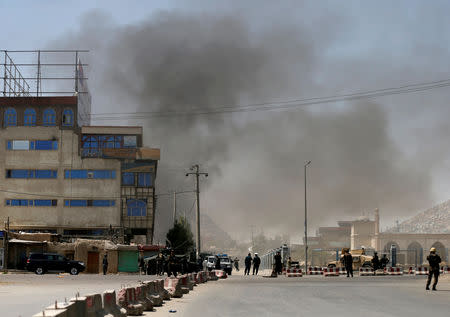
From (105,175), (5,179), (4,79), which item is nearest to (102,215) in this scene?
(105,175)

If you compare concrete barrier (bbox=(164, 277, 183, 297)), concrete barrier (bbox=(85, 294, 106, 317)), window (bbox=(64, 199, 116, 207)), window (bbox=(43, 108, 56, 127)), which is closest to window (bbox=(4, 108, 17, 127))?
window (bbox=(43, 108, 56, 127))

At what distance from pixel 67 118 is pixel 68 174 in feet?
25.8

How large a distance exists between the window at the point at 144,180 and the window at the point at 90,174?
11.6ft

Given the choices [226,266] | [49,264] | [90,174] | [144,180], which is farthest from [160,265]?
[90,174]

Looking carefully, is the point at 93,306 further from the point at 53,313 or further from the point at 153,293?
the point at 153,293

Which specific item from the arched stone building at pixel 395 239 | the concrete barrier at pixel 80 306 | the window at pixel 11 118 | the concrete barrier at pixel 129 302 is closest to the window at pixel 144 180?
the window at pixel 11 118

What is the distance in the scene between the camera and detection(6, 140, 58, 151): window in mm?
95812

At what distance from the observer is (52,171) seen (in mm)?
95438

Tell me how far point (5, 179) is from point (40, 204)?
5.97 meters

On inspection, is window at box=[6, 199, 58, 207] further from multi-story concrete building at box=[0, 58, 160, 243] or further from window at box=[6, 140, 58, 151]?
window at box=[6, 140, 58, 151]

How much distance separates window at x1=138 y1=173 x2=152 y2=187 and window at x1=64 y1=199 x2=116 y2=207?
4465 millimetres

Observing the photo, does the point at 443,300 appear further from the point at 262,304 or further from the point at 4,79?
the point at 4,79

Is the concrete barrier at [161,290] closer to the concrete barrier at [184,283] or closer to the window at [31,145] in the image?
the concrete barrier at [184,283]

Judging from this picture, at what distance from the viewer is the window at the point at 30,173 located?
95312mm
